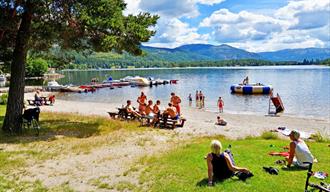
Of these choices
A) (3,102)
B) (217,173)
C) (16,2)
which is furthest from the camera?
(3,102)

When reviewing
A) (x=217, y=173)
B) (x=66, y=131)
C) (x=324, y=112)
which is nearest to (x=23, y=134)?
(x=66, y=131)

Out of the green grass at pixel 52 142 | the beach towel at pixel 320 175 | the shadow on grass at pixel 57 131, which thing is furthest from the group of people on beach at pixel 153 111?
the beach towel at pixel 320 175

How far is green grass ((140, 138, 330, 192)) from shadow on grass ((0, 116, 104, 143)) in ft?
17.6

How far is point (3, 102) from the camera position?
29.7m

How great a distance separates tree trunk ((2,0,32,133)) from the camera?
13.6 m

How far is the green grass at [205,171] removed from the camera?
726 centimetres

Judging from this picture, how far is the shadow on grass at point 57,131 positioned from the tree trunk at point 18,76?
0.54m

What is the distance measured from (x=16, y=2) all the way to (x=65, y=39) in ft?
7.67

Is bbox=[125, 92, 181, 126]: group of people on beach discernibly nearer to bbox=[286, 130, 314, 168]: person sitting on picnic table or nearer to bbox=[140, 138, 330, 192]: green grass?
bbox=[140, 138, 330, 192]: green grass

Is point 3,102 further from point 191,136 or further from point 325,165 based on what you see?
point 325,165

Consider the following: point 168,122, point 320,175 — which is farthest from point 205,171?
point 168,122

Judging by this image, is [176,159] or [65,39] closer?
[176,159]

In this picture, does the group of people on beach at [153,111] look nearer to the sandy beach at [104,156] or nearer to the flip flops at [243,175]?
the sandy beach at [104,156]

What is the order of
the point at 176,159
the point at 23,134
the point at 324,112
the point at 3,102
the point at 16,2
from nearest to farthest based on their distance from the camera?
the point at 176,159 < the point at 16,2 < the point at 23,134 < the point at 3,102 < the point at 324,112
